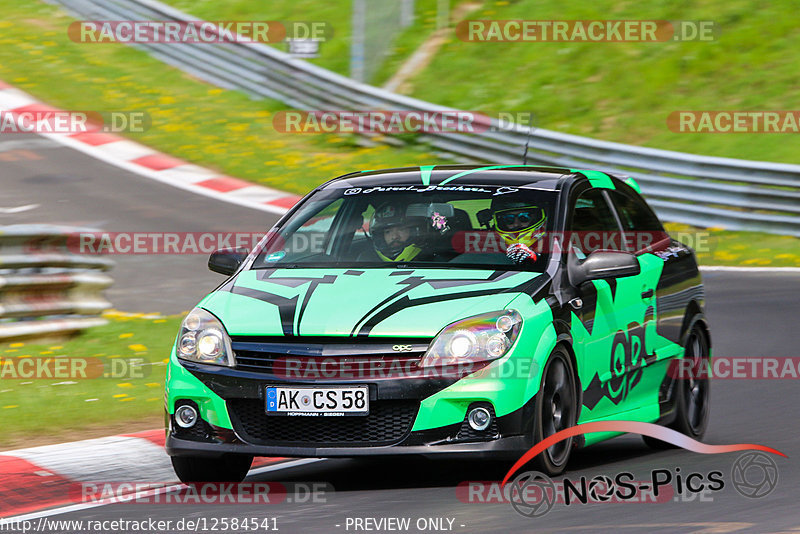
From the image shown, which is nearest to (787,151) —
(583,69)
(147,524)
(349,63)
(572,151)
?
(572,151)

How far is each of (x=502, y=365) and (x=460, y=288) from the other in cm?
48

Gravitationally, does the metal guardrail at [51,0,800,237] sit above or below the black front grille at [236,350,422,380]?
above

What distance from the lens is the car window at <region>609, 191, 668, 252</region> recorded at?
328 inches

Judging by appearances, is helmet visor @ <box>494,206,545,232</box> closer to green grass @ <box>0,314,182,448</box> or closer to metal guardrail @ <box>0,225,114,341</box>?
green grass @ <box>0,314,182,448</box>

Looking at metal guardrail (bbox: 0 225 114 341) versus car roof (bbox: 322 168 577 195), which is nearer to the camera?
car roof (bbox: 322 168 577 195)

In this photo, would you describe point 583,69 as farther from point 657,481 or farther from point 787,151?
point 657,481

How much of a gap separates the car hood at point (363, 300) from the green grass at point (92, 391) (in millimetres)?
2223

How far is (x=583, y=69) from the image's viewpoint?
23141 millimetres

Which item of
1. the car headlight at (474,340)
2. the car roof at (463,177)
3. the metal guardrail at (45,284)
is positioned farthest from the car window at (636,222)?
the metal guardrail at (45,284)

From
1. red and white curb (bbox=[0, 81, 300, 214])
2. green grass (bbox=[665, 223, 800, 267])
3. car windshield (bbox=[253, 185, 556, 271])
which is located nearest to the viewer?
car windshield (bbox=[253, 185, 556, 271])

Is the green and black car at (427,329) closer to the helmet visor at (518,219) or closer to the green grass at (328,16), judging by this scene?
the helmet visor at (518,219)

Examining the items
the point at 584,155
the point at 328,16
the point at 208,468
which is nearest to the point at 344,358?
the point at 208,468

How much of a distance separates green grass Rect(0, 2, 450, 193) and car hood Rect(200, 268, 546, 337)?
12.9 m

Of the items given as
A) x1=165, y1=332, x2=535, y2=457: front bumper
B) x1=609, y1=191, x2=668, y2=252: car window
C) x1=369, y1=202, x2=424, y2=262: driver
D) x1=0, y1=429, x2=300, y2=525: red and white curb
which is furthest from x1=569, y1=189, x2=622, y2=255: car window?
x1=0, y1=429, x2=300, y2=525: red and white curb
